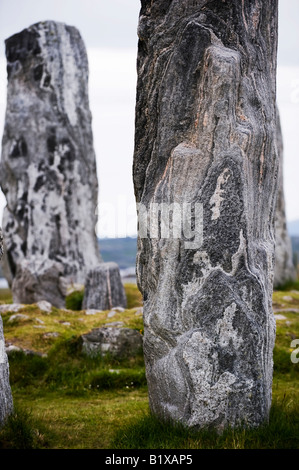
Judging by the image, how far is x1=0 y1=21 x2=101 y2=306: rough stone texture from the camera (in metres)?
14.6

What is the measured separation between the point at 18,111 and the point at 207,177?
34.4 feet

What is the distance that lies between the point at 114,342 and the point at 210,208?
3.79 m

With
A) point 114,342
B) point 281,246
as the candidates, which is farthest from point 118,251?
point 114,342

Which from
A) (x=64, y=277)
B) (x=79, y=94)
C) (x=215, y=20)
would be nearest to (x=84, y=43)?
(x=79, y=94)

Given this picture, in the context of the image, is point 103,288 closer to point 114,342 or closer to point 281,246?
point 114,342

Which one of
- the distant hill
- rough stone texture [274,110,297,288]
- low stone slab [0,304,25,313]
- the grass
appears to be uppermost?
rough stone texture [274,110,297,288]

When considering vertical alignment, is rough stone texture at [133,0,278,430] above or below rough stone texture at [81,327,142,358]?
above

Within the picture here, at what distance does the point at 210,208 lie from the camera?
5.23 meters

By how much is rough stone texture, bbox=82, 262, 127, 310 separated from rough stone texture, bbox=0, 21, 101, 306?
214 cm

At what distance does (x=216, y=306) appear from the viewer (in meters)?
5.19

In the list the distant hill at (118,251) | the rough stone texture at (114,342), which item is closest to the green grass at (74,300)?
the rough stone texture at (114,342)

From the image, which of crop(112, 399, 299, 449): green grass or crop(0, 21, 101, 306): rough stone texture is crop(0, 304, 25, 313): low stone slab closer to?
crop(0, 21, 101, 306): rough stone texture

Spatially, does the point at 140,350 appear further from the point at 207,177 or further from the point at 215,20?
the point at 215,20

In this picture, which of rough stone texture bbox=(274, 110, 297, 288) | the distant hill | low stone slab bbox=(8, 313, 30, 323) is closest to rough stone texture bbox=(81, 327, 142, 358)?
low stone slab bbox=(8, 313, 30, 323)
